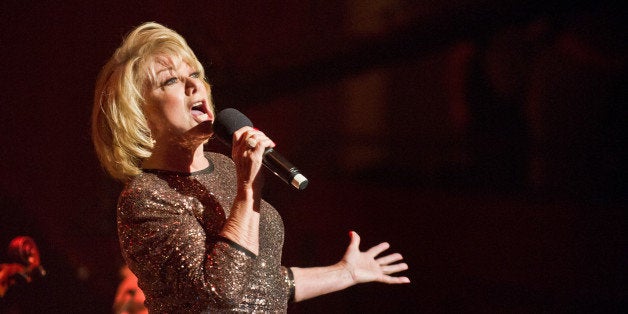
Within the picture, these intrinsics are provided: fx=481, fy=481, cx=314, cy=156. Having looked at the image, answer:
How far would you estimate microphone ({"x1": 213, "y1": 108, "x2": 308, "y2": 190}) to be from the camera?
94 cm

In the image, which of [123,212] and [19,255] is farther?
[19,255]

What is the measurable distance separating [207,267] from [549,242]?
1129 millimetres

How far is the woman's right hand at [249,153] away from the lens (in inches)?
38.9

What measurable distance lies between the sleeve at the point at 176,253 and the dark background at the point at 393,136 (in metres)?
0.94

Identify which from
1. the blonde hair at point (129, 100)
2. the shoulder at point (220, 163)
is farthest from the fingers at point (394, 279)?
the blonde hair at point (129, 100)

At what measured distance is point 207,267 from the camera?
98 cm

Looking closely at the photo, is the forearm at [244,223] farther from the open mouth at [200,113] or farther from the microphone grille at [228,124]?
the open mouth at [200,113]

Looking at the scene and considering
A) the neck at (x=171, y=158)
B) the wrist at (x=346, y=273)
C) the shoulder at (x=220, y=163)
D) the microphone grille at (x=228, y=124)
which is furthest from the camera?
the wrist at (x=346, y=273)

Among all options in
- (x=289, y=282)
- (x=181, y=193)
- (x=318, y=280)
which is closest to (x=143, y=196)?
(x=181, y=193)

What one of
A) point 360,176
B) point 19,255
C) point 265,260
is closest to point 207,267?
point 265,260

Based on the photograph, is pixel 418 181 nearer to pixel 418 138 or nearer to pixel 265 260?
pixel 418 138

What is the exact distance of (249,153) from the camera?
99cm

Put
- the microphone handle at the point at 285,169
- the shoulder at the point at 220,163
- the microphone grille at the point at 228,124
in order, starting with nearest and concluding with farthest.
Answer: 1. the microphone handle at the point at 285,169
2. the microphone grille at the point at 228,124
3. the shoulder at the point at 220,163

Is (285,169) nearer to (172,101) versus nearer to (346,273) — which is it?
(172,101)
